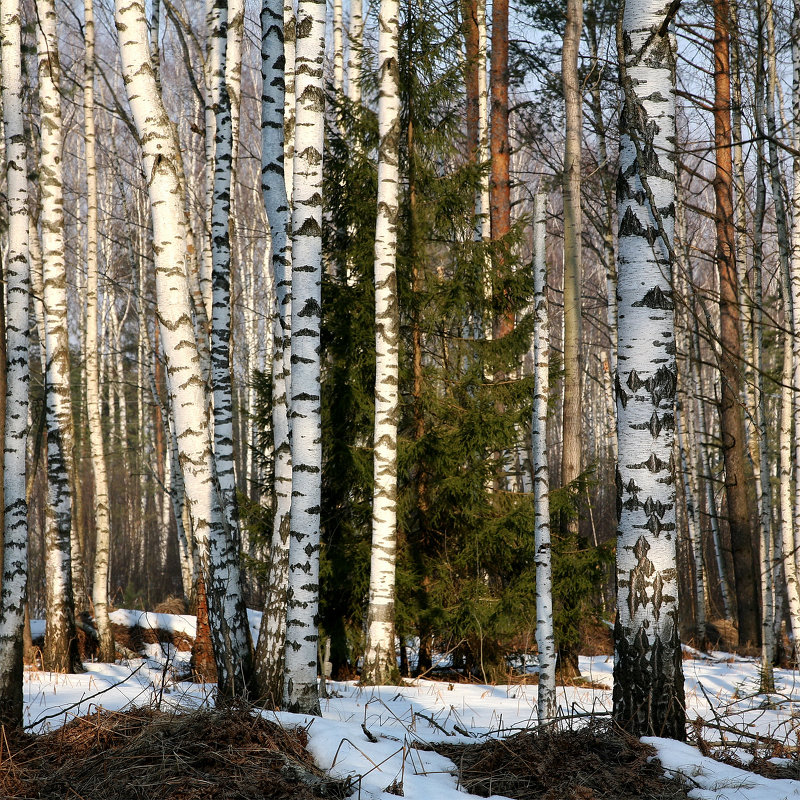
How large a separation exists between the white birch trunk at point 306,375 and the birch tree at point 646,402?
1751 mm

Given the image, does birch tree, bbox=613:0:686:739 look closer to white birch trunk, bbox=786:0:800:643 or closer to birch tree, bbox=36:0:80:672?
white birch trunk, bbox=786:0:800:643

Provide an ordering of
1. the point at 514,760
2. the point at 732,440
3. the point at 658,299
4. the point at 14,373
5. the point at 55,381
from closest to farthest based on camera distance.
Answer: the point at 514,760 → the point at 658,299 → the point at 14,373 → the point at 55,381 → the point at 732,440

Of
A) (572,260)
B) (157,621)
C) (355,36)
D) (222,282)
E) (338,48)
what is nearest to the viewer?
(222,282)

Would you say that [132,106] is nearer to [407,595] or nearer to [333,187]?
[333,187]

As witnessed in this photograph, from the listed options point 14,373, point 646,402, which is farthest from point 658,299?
point 14,373

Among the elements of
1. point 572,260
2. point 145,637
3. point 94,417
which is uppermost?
point 572,260

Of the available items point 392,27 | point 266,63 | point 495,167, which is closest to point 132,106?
point 266,63

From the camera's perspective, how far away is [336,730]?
3.33m

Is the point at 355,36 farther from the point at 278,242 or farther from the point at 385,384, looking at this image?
the point at 385,384

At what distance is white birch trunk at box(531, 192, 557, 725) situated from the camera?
5.00 meters

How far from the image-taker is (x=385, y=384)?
6668 mm

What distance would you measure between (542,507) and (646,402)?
1820 millimetres

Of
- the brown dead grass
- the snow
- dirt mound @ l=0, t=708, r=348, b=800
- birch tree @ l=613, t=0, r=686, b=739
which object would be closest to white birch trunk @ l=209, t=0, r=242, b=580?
dirt mound @ l=0, t=708, r=348, b=800

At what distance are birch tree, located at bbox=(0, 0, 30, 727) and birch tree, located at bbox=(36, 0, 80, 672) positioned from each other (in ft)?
7.57
